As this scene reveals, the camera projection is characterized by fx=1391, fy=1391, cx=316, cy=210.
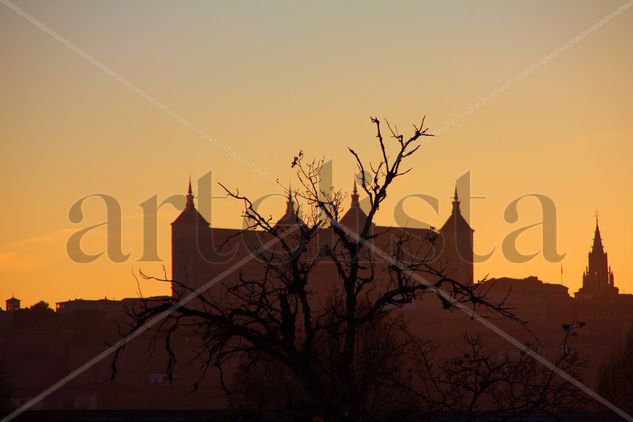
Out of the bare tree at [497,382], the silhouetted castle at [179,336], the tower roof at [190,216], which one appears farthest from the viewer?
the tower roof at [190,216]

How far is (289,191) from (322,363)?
1.59 meters

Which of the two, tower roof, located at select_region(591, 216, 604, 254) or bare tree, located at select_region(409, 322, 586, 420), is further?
tower roof, located at select_region(591, 216, 604, 254)

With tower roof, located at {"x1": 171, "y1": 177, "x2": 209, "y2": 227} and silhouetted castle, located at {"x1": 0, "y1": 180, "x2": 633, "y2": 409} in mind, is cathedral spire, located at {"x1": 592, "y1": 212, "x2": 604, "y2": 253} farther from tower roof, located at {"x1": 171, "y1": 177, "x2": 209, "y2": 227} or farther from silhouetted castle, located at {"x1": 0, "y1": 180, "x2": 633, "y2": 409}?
tower roof, located at {"x1": 171, "y1": 177, "x2": 209, "y2": 227}

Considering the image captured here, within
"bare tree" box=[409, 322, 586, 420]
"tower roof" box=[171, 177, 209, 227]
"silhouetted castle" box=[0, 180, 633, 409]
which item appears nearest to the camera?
"bare tree" box=[409, 322, 586, 420]

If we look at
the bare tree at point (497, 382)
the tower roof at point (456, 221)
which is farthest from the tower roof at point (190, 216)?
the bare tree at point (497, 382)

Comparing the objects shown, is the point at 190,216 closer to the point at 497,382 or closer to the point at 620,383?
the point at 620,383

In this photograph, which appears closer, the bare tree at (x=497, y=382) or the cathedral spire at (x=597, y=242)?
the bare tree at (x=497, y=382)

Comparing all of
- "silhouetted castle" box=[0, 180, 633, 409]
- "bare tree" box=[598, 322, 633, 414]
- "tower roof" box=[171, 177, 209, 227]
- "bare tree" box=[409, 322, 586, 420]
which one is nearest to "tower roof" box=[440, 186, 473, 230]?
"silhouetted castle" box=[0, 180, 633, 409]

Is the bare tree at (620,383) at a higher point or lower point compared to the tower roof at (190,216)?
lower

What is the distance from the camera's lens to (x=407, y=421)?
9.95 meters

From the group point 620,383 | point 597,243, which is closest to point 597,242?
point 597,243

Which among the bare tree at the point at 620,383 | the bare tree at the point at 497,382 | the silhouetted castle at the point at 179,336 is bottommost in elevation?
the bare tree at the point at 497,382

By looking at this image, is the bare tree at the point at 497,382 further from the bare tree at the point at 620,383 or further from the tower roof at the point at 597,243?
the tower roof at the point at 597,243

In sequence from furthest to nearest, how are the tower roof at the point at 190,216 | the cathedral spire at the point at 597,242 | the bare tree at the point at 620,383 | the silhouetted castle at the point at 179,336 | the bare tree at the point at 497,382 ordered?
the cathedral spire at the point at 597,242
the tower roof at the point at 190,216
the silhouetted castle at the point at 179,336
the bare tree at the point at 620,383
the bare tree at the point at 497,382
